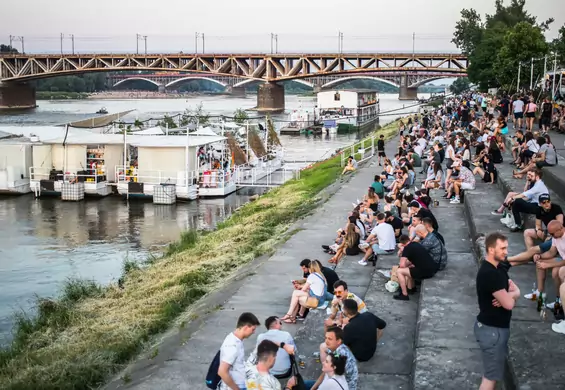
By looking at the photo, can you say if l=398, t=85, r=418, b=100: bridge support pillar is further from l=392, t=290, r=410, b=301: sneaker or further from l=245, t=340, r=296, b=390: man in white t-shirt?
l=245, t=340, r=296, b=390: man in white t-shirt

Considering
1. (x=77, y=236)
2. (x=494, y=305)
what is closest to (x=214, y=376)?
(x=494, y=305)

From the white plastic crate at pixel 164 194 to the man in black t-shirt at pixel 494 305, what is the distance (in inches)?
877

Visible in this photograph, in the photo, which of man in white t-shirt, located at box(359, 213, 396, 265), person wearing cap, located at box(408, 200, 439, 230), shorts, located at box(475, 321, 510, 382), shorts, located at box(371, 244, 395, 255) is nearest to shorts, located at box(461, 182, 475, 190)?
person wearing cap, located at box(408, 200, 439, 230)

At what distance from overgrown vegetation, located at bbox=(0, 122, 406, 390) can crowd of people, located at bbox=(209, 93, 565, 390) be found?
225cm

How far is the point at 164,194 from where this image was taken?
92.3 ft

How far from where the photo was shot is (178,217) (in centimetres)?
2609

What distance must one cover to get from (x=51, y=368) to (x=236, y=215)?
14.3 m

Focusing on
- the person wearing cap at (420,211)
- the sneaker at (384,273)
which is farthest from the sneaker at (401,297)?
the person wearing cap at (420,211)

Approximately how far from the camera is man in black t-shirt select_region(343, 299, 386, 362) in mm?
8570

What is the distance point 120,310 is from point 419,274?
17.5 feet

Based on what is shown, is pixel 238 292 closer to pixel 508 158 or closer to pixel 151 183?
pixel 508 158

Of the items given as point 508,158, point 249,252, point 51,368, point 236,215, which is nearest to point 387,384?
point 51,368

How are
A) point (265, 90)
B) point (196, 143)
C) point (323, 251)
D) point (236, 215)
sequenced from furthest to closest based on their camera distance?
point (265, 90), point (196, 143), point (236, 215), point (323, 251)

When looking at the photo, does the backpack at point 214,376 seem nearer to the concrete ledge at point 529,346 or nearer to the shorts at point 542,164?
the concrete ledge at point 529,346
